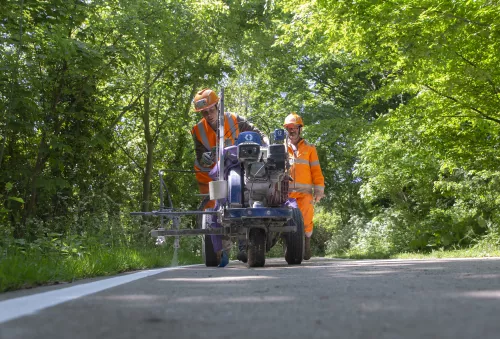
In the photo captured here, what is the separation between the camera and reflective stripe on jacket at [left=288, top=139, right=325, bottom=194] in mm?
11398

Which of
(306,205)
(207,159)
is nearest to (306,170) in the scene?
(306,205)

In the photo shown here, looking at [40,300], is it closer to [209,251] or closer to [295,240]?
[209,251]

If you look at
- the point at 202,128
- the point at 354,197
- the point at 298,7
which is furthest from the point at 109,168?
the point at 354,197

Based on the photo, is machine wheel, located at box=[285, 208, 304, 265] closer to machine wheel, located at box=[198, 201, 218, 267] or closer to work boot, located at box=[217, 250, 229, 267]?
work boot, located at box=[217, 250, 229, 267]

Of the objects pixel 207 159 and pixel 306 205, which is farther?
pixel 306 205

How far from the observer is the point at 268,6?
2192cm

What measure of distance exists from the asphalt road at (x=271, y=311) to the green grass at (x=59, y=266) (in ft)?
1.36

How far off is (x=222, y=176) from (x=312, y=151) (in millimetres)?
3606

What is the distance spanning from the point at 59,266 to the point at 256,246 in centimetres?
248

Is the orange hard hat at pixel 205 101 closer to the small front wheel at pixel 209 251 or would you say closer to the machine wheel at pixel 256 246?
the small front wheel at pixel 209 251

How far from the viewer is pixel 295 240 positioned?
8.85 metres

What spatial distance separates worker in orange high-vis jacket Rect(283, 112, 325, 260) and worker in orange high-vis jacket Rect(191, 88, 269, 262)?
6.96 feet

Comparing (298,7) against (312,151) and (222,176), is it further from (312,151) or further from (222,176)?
(222,176)

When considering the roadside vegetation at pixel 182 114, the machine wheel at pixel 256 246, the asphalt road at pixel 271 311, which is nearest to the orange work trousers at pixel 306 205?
the roadside vegetation at pixel 182 114
